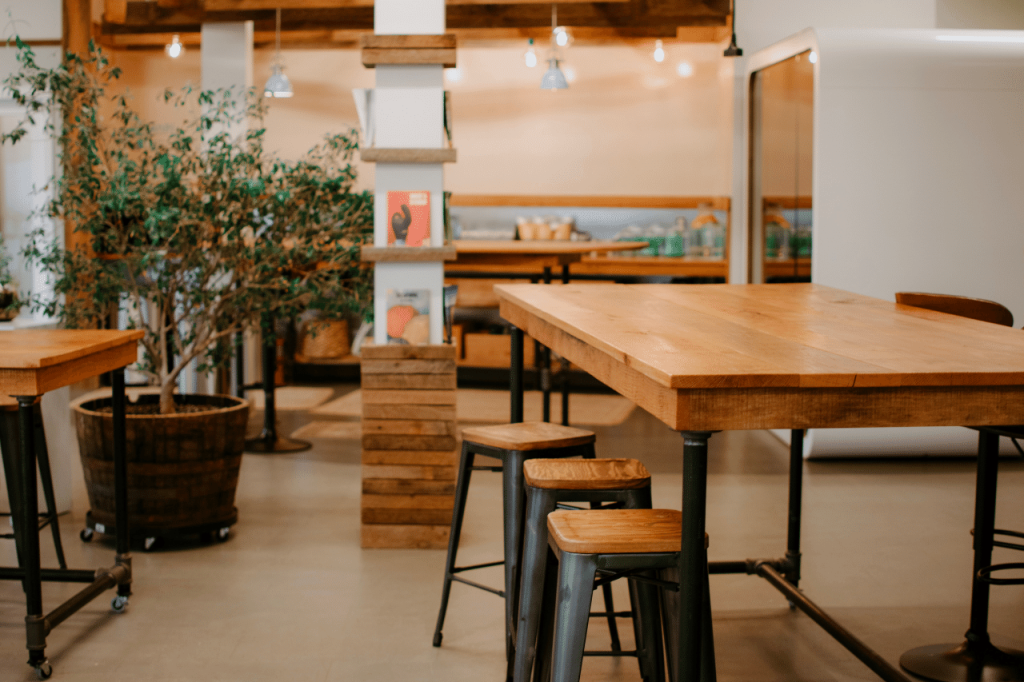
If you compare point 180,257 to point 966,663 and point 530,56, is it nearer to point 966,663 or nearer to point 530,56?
point 966,663

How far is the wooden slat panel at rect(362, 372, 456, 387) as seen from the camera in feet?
12.3

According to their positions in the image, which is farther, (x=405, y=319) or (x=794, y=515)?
(x=405, y=319)

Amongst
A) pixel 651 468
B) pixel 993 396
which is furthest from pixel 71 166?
pixel 993 396

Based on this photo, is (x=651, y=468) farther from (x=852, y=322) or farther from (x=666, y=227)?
(x=666, y=227)

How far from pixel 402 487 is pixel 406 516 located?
11 cm

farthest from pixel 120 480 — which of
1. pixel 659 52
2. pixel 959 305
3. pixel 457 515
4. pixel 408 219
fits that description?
pixel 659 52

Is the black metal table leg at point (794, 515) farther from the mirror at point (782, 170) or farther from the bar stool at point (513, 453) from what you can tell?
the mirror at point (782, 170)

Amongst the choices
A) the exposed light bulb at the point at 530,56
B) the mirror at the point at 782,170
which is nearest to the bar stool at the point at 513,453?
the mirror at the point at 782,170

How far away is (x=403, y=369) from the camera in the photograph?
3.75m

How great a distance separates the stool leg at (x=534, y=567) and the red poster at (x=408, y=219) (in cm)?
185

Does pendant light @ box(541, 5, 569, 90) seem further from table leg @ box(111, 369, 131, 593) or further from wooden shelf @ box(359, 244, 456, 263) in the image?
table leg @ box(111, 369, 131, 593)

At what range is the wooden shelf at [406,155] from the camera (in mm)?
3654

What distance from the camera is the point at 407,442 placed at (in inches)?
148

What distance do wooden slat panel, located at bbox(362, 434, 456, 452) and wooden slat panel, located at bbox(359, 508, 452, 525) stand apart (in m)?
0.24
